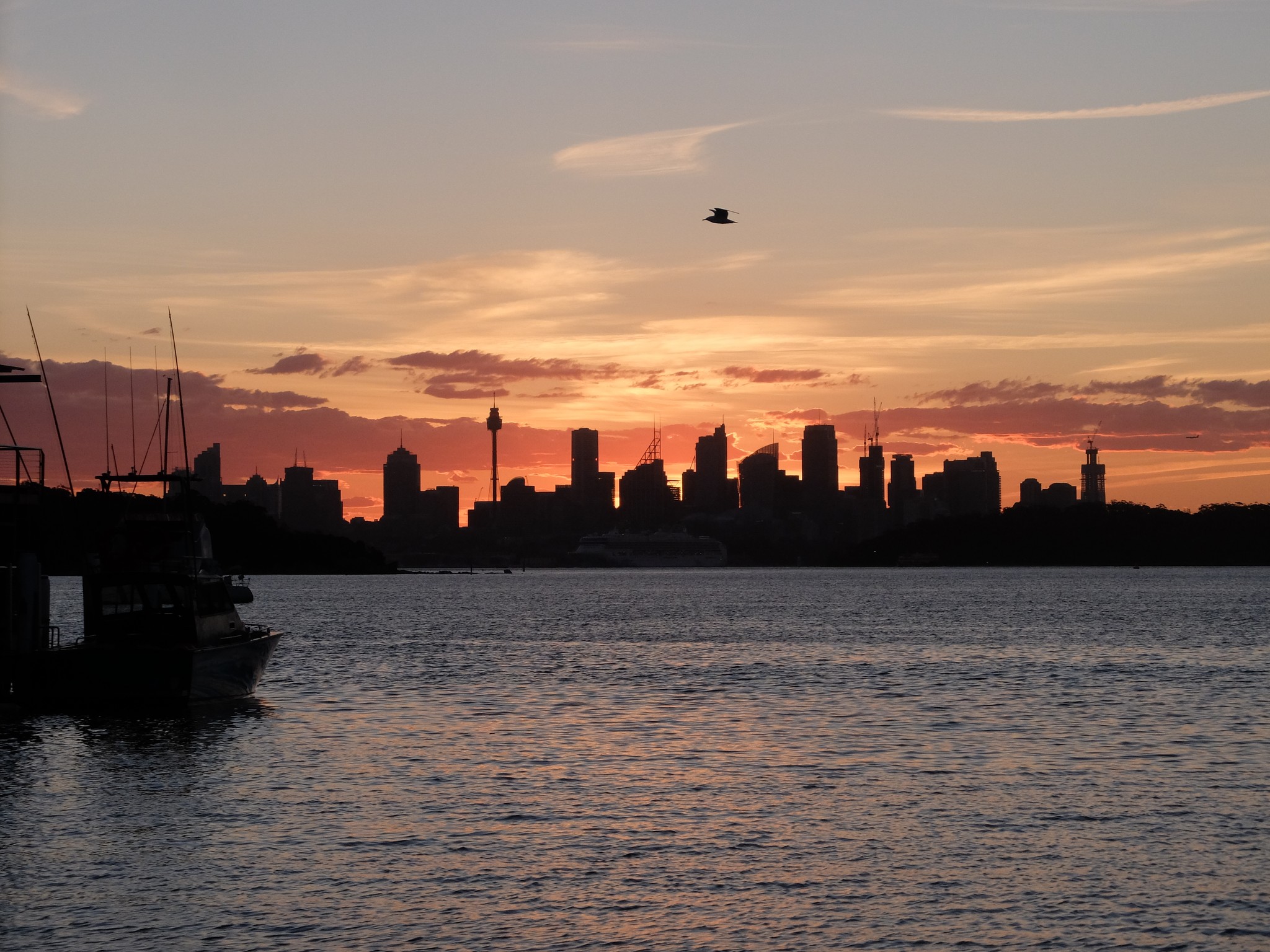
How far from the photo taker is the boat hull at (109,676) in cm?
4841

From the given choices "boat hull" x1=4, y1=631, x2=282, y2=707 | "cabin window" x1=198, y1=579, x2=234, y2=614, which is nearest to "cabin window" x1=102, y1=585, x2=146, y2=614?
"boat hull" x1=4, y1=631, x2=282, y2=707

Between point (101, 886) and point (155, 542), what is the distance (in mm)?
30919

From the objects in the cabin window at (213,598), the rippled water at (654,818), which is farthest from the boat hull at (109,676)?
the cabin window at (213,598)

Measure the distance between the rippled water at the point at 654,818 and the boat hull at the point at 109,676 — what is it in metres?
1.19

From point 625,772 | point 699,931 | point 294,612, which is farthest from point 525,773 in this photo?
point 294,612

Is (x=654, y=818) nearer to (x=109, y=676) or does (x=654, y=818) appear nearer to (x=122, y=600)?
(x=109, y=676)

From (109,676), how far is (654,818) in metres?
26.3

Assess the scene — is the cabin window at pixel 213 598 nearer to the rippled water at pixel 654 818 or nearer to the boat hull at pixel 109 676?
the boat hull at pixel 109 676

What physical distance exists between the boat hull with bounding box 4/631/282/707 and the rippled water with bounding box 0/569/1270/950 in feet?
3.91

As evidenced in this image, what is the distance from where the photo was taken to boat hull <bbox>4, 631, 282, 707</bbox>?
159 ft

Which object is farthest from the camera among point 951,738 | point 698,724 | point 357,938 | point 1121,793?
point 698,724

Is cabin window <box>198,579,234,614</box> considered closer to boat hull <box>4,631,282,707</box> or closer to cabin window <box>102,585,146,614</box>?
cabin window <box>102,585,146,614</box>

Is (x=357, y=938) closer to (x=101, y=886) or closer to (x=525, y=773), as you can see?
(x=101, y=886)

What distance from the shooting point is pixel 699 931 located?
21.2m
